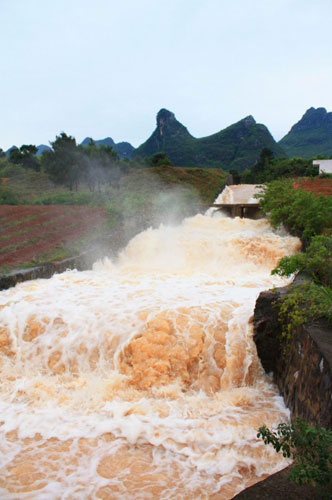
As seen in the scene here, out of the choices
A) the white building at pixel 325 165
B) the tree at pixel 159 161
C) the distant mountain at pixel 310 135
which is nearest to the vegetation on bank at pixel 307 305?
the white building at pixel 325 165

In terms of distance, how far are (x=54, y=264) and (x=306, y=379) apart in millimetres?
5441

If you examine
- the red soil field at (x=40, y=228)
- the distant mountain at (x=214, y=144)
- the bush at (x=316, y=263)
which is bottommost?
the bush at (x=316, y=263)

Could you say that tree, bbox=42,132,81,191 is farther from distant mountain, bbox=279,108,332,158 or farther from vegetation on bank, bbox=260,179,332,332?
distant mountain, bbox=279,108,332,158

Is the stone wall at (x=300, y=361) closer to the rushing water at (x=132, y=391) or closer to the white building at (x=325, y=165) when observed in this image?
the rushing water at (x=132, y=391)

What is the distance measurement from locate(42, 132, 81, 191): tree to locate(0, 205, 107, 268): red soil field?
19.9ft

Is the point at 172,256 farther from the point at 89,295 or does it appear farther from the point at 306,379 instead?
the point at 306,379

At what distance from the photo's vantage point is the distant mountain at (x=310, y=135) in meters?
69.0

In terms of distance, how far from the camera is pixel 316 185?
17000 mm

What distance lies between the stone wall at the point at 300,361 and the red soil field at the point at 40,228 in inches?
195

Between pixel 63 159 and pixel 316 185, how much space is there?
12956 millimetres

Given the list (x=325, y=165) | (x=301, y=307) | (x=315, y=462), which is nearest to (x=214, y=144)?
(x=325, y=165)

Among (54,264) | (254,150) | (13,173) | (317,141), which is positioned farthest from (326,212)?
(317,141)

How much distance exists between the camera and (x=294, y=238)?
10258 mm

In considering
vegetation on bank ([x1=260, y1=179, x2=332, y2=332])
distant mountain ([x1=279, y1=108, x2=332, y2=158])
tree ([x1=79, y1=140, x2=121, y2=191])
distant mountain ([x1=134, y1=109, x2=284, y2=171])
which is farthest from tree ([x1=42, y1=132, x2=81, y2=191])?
distant mountain ([x1=279, y1=108, x2=332, y2=158])
